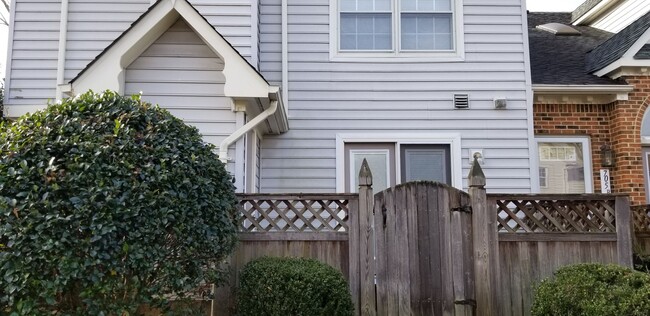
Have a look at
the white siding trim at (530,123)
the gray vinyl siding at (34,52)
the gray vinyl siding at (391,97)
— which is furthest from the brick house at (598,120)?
the gray vinyl siding at (34,52)

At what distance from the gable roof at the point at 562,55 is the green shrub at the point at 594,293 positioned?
15.0 ft

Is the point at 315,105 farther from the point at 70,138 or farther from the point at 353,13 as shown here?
the point at 70,138

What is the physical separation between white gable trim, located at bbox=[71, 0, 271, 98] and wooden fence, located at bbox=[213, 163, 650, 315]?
127 cm

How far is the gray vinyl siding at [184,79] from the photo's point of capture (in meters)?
6.39

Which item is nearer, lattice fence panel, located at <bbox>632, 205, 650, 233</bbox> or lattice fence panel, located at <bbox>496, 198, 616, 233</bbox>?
lattice fence panel, located at <bbox>496, 198, 616, 233</bbox>

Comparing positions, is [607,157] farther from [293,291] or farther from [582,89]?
[293,291]

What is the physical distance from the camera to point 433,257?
5.62 meters

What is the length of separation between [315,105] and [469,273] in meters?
3.81

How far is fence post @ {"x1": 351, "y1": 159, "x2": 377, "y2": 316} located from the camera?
554 centimetres

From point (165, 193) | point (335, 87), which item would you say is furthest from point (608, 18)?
point (165, 193)

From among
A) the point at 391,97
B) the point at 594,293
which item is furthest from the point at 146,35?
the point at 594,293

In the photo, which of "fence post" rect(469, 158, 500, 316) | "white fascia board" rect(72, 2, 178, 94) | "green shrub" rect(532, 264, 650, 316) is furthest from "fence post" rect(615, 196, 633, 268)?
"white fascia board" rect(72, 2, 178, 94)

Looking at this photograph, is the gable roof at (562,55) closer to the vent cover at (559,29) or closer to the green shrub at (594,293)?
the vent cover at (559,29)

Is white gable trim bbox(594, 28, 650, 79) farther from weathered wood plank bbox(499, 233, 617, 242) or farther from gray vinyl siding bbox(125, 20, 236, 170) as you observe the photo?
gray vinyl siding bbox(125, 20, 236, 170)
